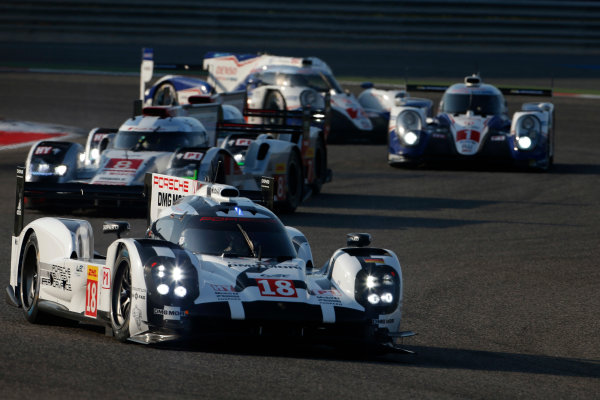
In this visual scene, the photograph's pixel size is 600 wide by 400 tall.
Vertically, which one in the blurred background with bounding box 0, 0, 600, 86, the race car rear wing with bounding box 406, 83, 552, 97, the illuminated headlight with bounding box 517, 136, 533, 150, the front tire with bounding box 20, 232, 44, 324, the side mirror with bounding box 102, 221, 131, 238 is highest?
the blurred background with bounding box 0, 0, 600, 86

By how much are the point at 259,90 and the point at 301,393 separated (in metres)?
18.9

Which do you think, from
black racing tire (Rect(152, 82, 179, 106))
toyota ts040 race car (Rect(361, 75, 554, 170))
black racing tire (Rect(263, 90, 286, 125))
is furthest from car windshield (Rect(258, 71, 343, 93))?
toyota ts040 race car (Rect(361, 75, 554, 170))

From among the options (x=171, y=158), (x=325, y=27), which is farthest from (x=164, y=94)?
(x=325, y=27)

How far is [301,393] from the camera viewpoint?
24.3 ft

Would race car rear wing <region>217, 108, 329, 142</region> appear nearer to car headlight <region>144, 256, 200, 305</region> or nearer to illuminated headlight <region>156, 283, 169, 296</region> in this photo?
car headlight <region>144, 256, 200, 305</region>

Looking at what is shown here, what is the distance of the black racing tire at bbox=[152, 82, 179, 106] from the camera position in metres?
27.0

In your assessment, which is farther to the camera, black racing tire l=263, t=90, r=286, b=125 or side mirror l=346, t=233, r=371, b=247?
black racing tire l=263, t=90, r=286, b=125

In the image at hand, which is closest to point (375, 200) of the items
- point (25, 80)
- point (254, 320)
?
point (254, 320)

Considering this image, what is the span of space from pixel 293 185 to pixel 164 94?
29.9 ft

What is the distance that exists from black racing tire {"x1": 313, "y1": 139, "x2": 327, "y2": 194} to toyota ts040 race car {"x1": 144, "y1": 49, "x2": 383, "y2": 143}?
16.0 ft

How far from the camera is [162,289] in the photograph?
8672 mm

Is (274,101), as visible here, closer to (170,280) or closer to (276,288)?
(276,288)

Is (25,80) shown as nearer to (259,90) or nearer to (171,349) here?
(259,90)

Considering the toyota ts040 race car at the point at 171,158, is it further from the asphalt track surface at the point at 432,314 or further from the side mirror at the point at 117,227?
the side mirror at the point at 117,227
